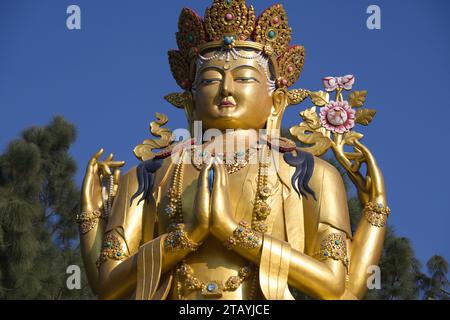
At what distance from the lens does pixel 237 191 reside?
22.1 feet

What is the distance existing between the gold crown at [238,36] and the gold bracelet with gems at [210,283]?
158cm

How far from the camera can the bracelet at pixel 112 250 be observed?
678 centimetres

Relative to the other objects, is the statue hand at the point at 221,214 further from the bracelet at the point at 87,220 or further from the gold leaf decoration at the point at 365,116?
the gold leaf decoration at the point at 365,116

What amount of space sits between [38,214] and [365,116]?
5.69 metres

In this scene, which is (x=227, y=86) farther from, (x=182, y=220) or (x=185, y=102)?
(x=182, y=220)

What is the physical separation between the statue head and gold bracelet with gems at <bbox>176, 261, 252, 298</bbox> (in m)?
1.14

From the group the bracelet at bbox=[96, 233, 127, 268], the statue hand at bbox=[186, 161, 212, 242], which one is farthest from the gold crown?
the bracelet at bbox=[96, 233, 127, 268]

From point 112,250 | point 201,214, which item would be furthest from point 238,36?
point 112,250

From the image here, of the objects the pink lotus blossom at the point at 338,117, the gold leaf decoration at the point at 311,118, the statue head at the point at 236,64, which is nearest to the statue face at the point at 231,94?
the statue head at the point at 236,64

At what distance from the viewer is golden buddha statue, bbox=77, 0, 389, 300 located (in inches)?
253

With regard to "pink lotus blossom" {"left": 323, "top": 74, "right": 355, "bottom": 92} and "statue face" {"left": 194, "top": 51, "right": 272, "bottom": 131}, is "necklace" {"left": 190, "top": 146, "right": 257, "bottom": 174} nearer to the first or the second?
"statue face" {"left": 194, "top": 51, "right": 272, "bottom": 131}
